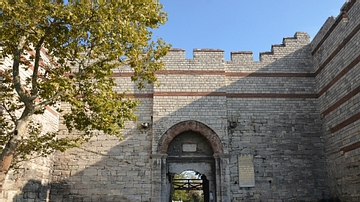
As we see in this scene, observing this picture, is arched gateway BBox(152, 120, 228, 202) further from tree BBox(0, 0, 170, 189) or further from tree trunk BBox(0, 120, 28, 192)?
tree trunk BBox(0, 120, 28, 192)

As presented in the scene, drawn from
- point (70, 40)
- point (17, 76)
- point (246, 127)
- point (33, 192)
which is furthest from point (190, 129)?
point (17, 76)

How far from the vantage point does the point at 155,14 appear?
7.04 m

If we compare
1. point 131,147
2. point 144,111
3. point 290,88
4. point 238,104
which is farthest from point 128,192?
point 290,88

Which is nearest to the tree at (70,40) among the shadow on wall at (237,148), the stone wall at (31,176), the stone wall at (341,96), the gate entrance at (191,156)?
the stone wall at (31,176)

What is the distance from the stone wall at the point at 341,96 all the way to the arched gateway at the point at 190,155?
3.55 m

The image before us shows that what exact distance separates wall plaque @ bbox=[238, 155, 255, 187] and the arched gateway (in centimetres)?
57

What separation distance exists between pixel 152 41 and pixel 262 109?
5.39 m

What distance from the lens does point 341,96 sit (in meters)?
9.88

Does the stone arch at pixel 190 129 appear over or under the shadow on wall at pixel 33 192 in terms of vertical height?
over

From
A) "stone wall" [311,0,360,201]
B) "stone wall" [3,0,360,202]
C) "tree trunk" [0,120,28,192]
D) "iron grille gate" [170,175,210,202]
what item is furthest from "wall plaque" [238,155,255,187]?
"tree trunk" [0,120,28,192]

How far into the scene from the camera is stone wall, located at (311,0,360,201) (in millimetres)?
9102

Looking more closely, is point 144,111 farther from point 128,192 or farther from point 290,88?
point 290,88

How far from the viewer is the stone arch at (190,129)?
10602 millimetres

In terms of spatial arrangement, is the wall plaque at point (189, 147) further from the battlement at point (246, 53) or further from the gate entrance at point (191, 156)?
the battlement at point (246, 53)
